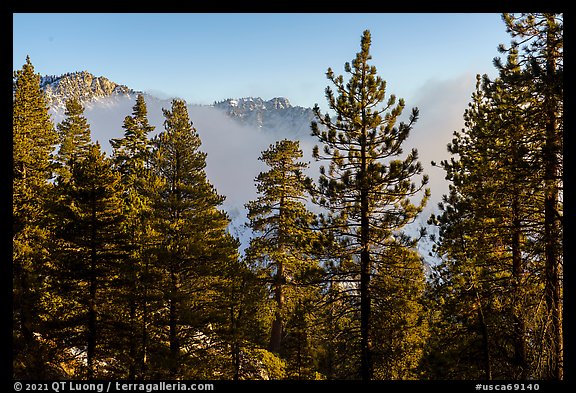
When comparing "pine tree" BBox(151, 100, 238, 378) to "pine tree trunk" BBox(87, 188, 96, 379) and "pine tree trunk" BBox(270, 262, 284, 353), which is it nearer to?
"pine tree trunk" BBox(87, 188, 96, 379)

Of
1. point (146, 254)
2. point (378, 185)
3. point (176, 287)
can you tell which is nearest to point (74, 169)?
point (146, 254)

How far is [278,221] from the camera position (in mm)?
22797

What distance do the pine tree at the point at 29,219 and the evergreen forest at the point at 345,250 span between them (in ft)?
0.46

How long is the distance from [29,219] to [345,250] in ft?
54.4

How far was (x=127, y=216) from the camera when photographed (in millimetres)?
13570

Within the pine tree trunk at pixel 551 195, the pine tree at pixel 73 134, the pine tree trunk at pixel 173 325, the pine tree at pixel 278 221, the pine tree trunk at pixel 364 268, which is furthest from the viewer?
the pine tree at pixel 73 134

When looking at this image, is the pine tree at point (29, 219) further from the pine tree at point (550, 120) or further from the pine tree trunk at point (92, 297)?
the pine tree at point (550, 120)

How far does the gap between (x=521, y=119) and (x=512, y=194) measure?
2.22 metres

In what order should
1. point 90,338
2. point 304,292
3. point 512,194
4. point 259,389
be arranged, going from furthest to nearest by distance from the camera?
point 304,292
point 90,338
point 512,194
point 259,389

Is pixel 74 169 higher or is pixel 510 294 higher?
pixel 74 169

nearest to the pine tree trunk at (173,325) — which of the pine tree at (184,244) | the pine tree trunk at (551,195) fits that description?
the pine tree at (184,244)

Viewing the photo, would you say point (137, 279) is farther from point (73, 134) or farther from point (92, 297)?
point (73, 134)

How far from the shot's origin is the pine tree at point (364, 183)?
11.4 metres
